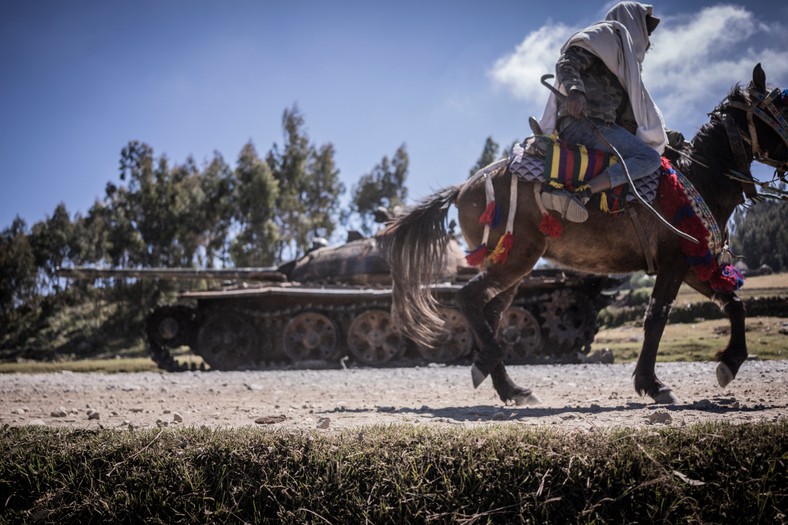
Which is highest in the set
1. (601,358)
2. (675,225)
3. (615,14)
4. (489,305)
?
(615,14)

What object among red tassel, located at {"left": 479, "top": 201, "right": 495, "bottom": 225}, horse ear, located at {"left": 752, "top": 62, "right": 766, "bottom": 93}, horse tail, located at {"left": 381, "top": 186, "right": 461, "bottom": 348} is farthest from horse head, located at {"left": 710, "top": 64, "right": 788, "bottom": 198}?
horse tail, located at {"left": 381, "top": 186, "right": 461, "bottom": 348}

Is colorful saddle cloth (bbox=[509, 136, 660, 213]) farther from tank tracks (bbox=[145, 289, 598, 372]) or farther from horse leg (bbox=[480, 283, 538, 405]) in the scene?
tank tracks (bbox=[145, 289, 598, 372])

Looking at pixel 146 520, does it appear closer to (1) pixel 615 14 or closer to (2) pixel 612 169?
(2) pixel 612 169

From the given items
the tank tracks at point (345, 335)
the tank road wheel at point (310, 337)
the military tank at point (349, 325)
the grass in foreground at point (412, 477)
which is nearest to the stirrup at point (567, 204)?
the grass in foreground at point (412, 477)

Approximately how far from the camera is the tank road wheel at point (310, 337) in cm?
1381

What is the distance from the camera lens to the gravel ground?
4078 mm

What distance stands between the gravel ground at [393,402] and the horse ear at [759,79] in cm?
263

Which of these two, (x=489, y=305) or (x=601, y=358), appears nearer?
(x=489, y=305)

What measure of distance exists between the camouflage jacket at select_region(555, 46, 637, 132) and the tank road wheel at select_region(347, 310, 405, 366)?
865cm

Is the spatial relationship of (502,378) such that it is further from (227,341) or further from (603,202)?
(227,341)

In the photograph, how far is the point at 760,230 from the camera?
8.74 meters

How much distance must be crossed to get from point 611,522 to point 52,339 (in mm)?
35628

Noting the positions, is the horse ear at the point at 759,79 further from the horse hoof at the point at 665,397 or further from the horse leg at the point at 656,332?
the horse hoof at the point at 665,397

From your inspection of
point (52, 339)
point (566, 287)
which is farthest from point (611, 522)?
point (52, 339)
